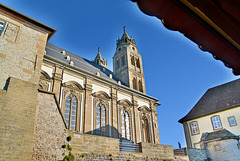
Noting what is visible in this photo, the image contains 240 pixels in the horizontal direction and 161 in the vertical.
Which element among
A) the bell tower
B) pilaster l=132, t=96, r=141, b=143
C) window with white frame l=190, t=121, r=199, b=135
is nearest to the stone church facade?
pilaster l=132, t=96, r=141, b=143

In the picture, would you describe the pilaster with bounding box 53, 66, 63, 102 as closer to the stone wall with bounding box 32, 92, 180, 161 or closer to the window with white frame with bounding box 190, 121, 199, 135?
the stone wall with bounding box 32, 92, 180, 161

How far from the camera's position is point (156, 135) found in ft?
82.7

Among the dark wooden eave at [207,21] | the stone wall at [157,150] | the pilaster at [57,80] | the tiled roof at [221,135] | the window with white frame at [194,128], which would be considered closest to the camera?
the dark wooden eave at [207,21]

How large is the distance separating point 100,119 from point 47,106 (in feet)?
33.9

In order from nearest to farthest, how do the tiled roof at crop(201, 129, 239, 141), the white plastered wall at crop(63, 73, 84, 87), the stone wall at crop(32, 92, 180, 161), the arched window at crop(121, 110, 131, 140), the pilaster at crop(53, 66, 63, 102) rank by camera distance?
1. the stone wall at crop(32, 92, 180, 161)
2. the pilaster at crop(53, 66, 63, 102)
3. the white plastered wall at crop(63, 73, 84, 87)
4. the tiled roof at crop(201, 129, 239, 141)
5. the arched window at crop(121, 110, 131, 140)

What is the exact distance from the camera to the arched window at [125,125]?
2172cm

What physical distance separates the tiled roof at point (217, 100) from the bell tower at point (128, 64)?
8.25 meters

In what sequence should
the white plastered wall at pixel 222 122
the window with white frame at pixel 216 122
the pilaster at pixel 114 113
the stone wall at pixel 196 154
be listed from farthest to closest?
the window with white frame at pixel 216 122 → the white plastered wall at pixel 222 122 → the pilaster at pixel 114 113 → the stone wall at pixel 196 154

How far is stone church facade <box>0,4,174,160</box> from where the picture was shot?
342 inches

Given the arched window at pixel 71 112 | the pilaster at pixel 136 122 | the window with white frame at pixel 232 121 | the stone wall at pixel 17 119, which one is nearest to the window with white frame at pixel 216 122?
the window with white frame at pixel 232 121

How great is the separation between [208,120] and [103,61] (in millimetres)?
24127

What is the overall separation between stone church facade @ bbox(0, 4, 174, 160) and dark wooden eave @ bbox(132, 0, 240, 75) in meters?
8.20

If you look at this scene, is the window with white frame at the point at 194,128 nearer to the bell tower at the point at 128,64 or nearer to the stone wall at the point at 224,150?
the stone wall at the point at 224,150

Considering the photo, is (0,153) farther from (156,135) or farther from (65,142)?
(156,135)
